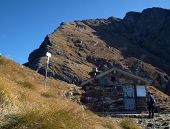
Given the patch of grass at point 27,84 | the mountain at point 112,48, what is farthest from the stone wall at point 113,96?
the mountain at point 112,48

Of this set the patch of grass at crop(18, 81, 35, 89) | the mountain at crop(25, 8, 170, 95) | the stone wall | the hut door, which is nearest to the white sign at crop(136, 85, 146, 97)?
the stone wall

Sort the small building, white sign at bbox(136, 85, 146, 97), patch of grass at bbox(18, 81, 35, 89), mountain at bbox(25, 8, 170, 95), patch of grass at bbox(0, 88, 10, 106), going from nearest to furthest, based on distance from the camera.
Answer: patch of grass at bbox(0, 88, 10, 106)
patch of grass at bbox(18, 81, 35, 89)
the small building
white sign at bbox(136, 85, 146, 97)
mountain at bbox(25, 8, 170, 95)

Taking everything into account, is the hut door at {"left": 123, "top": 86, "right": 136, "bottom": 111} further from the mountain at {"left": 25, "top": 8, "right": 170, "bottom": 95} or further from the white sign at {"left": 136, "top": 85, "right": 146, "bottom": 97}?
the mountain at {"left": 25, "top": 8, "right": 170, "bottom": 95}

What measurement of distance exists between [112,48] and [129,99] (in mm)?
96154

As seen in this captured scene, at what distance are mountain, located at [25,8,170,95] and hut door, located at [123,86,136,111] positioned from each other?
52.1 meters

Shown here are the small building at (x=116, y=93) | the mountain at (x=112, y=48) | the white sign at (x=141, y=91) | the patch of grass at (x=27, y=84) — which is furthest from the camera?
the mountain at (x=112, y=48)

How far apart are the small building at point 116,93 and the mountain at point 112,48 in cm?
5119

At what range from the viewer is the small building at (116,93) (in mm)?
22734

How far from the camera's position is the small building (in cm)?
2273

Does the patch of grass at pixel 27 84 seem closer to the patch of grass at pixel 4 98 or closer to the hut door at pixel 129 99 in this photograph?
the patch of grass at pixel 4 98

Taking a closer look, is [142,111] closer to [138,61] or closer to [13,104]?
[13,104]

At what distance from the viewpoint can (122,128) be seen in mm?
8844

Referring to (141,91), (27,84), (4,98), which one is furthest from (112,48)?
(4,98)

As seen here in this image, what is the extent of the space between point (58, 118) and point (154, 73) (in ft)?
309
